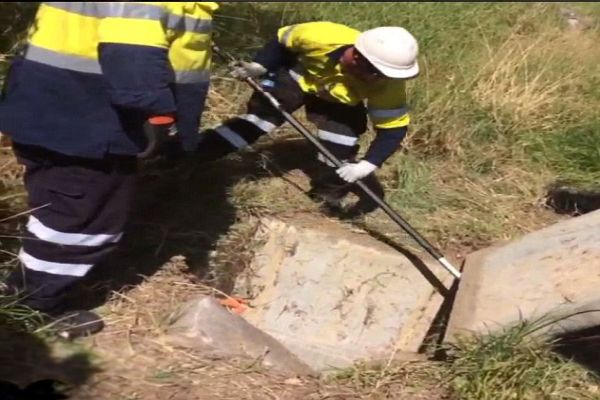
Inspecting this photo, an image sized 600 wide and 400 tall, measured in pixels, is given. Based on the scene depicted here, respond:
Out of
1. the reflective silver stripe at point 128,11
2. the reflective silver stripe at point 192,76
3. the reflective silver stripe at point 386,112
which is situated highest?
the reflective silver stripe at point 128,11

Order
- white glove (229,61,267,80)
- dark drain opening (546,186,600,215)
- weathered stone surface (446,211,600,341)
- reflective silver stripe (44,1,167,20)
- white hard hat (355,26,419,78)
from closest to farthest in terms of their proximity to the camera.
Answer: reflective silver stripe (44,1,167,20)
weathered stone surface (446,211,600,341)
white hard hat (355,26,419,78)
white glove (229,61,267,80)
dark drain opening (546,186,600,215)

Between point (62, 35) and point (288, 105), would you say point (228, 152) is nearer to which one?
point (288, 105)

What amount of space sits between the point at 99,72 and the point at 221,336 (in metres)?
1.07

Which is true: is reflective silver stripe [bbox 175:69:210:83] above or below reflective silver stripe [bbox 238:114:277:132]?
above

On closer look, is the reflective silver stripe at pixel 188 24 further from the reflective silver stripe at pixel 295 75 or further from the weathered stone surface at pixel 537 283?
the weathered stone surface at pixel 537 283

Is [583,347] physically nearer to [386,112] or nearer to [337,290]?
[337,290]

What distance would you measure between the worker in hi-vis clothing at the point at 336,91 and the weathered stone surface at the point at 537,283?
29.7 inches

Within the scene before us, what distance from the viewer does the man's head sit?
4.23m

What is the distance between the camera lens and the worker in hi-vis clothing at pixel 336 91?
14.1 ft

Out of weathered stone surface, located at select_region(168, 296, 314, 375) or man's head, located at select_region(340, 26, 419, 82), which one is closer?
weathered stone surface, located at select_region(168, 296, 314, 375)

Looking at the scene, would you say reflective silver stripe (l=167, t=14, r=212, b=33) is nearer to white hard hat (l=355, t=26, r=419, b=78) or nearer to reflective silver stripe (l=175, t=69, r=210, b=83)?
reflective silver stripe (l=175, t=69, r=210, b=83)

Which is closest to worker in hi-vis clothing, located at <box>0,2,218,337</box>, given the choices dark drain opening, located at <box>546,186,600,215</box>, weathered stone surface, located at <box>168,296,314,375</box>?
weathered stone surface, located at <box>168,296,314,375</box>

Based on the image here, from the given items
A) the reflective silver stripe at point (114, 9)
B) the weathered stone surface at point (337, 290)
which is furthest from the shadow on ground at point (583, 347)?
the reflective silver stripe at point (114, 9)

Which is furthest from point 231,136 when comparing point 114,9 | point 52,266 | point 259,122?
point 114,9
